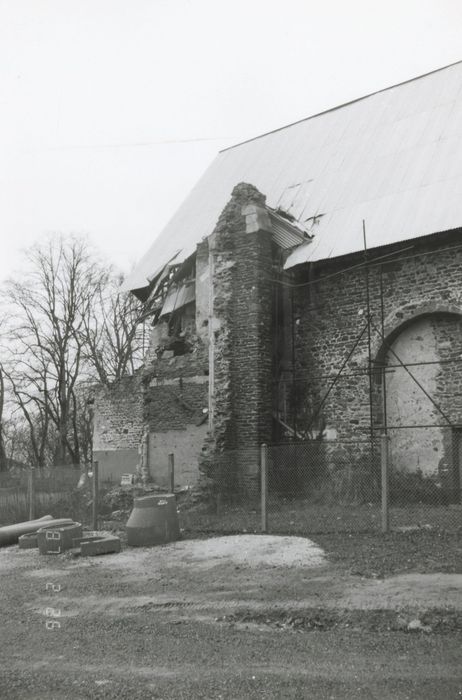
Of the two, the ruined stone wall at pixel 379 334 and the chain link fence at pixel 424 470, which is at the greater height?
the ruined stone wall at pixel 379 334

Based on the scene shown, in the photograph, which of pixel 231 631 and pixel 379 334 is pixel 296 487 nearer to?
pixel 379 334

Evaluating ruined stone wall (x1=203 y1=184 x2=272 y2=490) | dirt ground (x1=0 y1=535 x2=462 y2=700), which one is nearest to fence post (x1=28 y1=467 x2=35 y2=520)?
ruined stone wall (x1=203 y1=184 x2=272 y2=490)

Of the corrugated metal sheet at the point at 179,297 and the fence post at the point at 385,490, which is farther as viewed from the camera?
the corrugated metal sheet at the point at 179,297

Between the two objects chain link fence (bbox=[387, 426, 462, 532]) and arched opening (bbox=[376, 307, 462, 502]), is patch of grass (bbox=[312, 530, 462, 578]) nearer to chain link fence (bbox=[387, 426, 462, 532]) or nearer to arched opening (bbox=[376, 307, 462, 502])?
chain link fence (bbox=[387, 426, 462, 532])

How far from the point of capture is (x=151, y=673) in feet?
18.0

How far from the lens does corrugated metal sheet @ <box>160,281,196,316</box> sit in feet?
63.7

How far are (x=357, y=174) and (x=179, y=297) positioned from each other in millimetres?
5889

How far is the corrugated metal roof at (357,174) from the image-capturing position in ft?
53.3

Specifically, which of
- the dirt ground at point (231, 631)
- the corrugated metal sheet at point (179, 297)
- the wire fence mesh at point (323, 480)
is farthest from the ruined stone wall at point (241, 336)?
the dirt ground at point (231, 631)

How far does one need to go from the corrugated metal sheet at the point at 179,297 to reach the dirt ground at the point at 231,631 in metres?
10.4

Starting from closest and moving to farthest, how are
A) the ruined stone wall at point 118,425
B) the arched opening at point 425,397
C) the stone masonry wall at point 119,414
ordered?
the arched opening at point 425,397
the ruined stone wall at point 118,425
the stone masonry wall at point 119,414

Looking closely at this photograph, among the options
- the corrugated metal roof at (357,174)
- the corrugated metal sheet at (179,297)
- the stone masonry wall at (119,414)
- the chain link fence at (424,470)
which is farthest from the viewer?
the stone masonry wall at (119,414)

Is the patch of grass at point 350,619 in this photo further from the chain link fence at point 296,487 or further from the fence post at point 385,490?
the chain link fence at point 296,487

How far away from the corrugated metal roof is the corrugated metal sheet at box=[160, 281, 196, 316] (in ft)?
4.07
